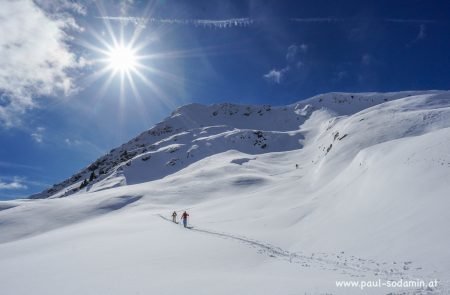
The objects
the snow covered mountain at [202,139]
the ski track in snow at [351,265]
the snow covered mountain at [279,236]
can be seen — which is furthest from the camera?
the snow covered mountain at [202,139]

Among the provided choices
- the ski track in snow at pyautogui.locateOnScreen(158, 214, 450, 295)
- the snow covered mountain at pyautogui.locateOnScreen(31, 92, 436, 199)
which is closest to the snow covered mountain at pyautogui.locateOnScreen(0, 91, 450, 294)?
the ski track in snow at pyautogui.locateOnScreen(158, 214, 450, 295)

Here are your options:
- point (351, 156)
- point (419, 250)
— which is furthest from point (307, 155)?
point (419, 250)

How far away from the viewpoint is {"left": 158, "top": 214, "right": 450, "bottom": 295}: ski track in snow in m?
11.8

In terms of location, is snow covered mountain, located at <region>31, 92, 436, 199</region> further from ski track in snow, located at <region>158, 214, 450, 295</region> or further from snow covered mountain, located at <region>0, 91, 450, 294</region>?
ski track in snow, located at <region>158, 214, 450, 295</region>

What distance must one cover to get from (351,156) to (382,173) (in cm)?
2122

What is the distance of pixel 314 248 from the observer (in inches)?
750

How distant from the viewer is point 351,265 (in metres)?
14.8

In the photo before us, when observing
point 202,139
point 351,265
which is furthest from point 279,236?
point 202,139

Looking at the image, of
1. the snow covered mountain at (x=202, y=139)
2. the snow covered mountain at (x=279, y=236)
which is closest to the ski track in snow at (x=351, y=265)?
the snow covered mountain at (x=279, y=236)

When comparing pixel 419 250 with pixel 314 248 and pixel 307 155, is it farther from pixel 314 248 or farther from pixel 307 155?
pixel 307 155

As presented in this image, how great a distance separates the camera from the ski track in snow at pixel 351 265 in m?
11.8

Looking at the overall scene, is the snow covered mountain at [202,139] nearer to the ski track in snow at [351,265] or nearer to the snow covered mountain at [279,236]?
the snow covered mountain at [279,236]

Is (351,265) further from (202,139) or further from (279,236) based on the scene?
(202,139)

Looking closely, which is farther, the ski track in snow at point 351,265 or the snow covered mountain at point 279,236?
the snow covered mountain at point 279,236
